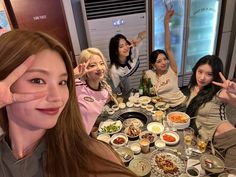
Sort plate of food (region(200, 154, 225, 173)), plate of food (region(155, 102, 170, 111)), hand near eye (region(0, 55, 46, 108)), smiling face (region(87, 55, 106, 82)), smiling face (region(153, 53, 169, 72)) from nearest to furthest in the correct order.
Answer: hand near eye (region(0, 55, 46, 108)), plate of food (region(200, 154, 225, 173)), smiling face (region(87, 55, 106, 82)), plate of food (region(155, 102, 170, 111)), smiling face (region(153, 53, 169, 72))

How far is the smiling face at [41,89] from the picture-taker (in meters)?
0.80

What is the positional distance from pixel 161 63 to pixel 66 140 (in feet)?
6.21

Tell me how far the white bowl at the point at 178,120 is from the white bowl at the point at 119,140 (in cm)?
48

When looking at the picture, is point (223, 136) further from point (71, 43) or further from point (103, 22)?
point (71, 43)

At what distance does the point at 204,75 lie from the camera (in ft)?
6.79

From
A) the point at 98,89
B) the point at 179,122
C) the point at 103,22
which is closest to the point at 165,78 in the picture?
the point at 179,122

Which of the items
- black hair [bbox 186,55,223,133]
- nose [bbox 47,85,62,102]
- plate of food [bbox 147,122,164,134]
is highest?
nose [bbox 47,85,62,102]

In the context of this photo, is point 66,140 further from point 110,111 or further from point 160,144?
Result: point 110,111

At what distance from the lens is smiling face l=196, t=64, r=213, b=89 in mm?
2055

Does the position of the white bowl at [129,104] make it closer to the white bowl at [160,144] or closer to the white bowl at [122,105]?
the white bowl at [122,105]

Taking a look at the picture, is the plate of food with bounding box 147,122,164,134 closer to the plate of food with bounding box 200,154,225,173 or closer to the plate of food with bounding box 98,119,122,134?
the plate of food with bounding box 98,119,122,134

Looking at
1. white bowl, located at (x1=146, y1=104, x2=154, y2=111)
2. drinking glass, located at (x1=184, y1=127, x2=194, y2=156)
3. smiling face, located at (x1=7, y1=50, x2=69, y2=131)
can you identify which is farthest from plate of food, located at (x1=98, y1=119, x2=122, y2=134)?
smiling face, located at (x1=7, y1=50, x2=69, y2=131)

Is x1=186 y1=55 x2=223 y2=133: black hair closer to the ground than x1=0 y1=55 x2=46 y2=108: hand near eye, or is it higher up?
closer to the ground

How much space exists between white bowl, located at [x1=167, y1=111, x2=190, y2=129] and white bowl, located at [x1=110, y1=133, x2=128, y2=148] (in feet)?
1.56
